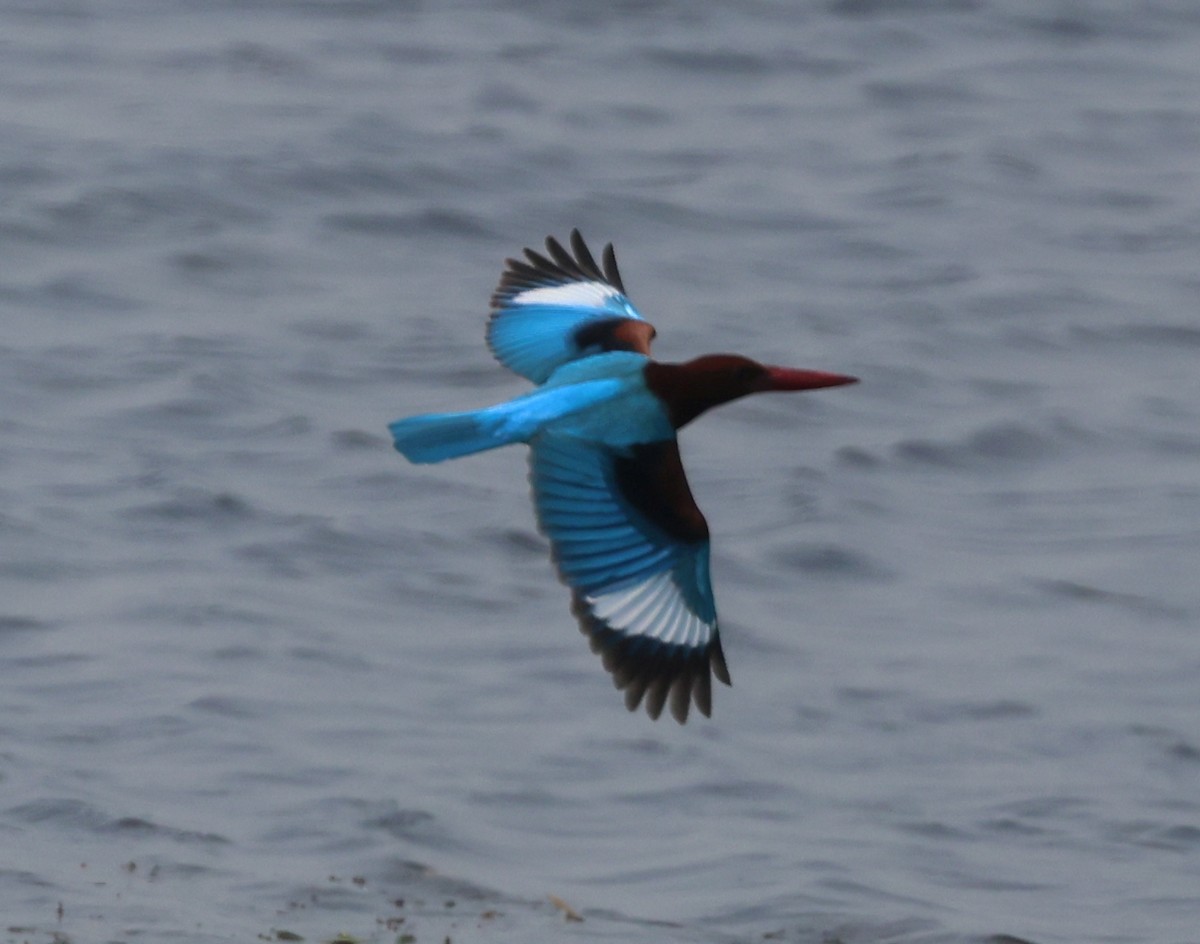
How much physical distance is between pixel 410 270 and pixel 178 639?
3632 millimetres

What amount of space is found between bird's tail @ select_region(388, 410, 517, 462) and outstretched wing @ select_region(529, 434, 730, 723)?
0.63 feet

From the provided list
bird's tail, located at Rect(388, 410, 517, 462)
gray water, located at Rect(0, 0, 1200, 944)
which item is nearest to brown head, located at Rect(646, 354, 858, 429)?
bird's tail, located at Rect(388, 410, 517, 462)

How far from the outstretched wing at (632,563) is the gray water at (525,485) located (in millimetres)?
1135

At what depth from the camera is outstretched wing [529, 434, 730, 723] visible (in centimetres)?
474

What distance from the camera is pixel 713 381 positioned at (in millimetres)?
4758

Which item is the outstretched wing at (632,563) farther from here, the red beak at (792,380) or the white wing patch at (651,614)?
the red beak at (792,380)

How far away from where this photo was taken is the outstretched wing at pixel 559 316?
545cm

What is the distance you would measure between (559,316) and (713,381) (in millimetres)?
979

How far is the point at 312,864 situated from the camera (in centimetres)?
605

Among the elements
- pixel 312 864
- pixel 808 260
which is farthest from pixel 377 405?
pixel 312 864

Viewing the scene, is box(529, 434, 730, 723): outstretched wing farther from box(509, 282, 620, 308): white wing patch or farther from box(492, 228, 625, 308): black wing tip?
box(492, 228, 625, 308): black wing tip

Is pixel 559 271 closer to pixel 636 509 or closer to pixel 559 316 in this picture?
pixel 559 316

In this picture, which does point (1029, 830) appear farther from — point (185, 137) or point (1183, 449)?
point (185, 137)

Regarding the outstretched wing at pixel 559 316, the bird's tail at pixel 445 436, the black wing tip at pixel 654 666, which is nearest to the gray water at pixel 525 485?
the black wing tip at pixel 654 666
